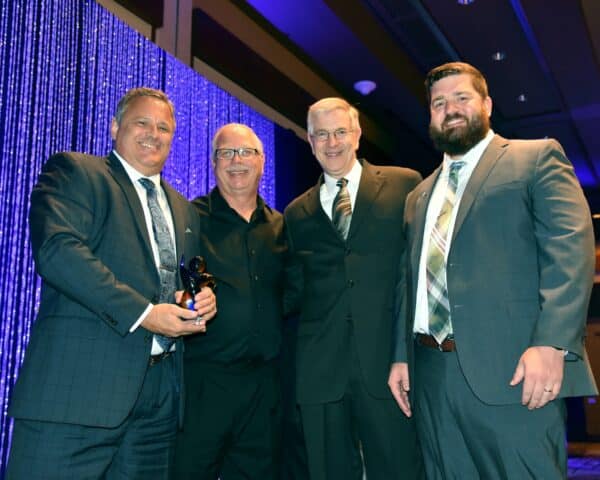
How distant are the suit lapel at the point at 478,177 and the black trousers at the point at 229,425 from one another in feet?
3.10

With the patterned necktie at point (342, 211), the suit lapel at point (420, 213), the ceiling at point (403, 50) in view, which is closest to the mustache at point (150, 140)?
the patterned necktie at point (342, 211)

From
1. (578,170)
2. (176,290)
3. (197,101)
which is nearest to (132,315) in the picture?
(176,290)

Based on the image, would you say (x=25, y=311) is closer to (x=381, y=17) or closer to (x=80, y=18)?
(x=80, y=18)

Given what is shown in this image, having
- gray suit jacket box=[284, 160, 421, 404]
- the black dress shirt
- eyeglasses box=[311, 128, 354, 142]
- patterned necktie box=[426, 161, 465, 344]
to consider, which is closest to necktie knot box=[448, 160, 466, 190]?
patterned necktie box=[426, 161, 465, 344]

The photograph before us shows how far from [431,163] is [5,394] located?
635 centimetres

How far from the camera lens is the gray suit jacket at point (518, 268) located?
1.47 m

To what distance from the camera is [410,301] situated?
1.79 metres

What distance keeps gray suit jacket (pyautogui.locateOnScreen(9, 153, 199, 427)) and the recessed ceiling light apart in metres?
4.16

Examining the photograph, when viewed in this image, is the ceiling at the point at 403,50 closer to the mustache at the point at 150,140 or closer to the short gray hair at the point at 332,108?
the short gray hair at the point at 332,108

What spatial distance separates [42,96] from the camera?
117 inches

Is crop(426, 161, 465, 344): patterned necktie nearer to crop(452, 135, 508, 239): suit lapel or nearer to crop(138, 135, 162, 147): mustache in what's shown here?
crop(452, 135, 508, 239): suit lapel

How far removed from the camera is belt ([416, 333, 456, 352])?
1.62 metres

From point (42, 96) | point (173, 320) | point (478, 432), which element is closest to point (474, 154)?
point (478, 432)

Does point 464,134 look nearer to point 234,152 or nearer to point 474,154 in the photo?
point 474,154
